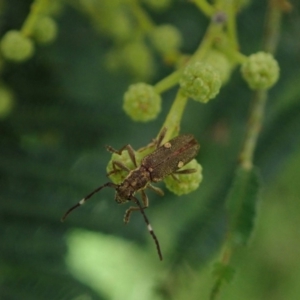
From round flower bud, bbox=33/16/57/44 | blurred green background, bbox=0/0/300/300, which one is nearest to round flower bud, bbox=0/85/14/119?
blurred green background, bbox=0/0/300/300

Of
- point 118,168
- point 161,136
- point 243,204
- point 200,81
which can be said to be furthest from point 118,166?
point 243,204

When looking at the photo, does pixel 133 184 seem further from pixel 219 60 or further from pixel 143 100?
pixel 219 60

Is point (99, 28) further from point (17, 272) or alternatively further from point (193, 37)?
point (17, 272)

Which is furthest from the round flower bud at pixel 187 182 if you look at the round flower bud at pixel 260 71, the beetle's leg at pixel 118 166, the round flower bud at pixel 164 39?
the round flower bud at pixel 164 39

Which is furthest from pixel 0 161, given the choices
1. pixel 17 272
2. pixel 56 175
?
pixel 17 272

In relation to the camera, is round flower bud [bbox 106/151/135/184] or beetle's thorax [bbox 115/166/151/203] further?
beetle's thorax [bbox 115/166/151/203]

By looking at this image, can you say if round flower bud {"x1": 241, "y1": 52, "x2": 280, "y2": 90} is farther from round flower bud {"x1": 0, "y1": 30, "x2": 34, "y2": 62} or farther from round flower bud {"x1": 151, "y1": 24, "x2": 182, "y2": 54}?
round flower bud {"x1": 0, "y1": 30, "x2": 34, "y2": 62}

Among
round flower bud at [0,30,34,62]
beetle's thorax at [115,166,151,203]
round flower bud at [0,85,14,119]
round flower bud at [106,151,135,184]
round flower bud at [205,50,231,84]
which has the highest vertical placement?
round flower bud at [0,85,14,119]
